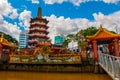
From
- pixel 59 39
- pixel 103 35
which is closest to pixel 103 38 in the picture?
pixel 103 35

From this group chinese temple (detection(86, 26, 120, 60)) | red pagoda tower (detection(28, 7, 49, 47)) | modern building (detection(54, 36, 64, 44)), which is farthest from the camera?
red pagoda tower (detection(28, 7, 49, 47))

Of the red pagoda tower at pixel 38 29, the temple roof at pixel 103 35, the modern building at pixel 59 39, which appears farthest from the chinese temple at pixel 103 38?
the red pagoda tower at pixel 38 29

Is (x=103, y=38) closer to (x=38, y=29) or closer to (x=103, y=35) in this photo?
(x=103, y=35)

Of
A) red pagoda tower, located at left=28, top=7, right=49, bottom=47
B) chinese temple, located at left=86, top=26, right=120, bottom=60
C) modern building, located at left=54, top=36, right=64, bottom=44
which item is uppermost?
red pagoda tower, located at left=28, top=7, right=49, bottom=47

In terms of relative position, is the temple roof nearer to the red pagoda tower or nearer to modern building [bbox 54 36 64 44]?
modern building [bbox 54 36 64 44]

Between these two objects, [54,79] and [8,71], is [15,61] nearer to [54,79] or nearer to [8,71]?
[8,71]

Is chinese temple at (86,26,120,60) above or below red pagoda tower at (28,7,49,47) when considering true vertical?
below

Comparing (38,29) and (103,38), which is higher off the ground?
(38,29)

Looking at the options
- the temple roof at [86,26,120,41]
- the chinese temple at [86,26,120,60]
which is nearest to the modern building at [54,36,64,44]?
the chinese temple at [86,26,120,60]

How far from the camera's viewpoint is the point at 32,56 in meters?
→ 21.3

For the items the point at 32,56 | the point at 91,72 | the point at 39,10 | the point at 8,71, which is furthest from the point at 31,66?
the point at 39,10

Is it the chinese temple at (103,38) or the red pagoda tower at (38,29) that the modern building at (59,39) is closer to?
the red pagoda tower at (38,29)

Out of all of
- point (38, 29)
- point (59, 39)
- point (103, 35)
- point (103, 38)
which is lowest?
point (103, 38)

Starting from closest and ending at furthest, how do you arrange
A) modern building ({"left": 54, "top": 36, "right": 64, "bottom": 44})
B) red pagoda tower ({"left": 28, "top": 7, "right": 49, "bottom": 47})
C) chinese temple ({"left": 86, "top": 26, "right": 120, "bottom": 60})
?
chinese temple ({"left": 86, "top": 26, "right": 120, "bottom": 60}) → modern building ({"left": 54, "top": 36, "right": 64, "bottom": 44}) → red pagoda tower ({"left": 28, "top": 7, "right": 49, "bottom": 47})
